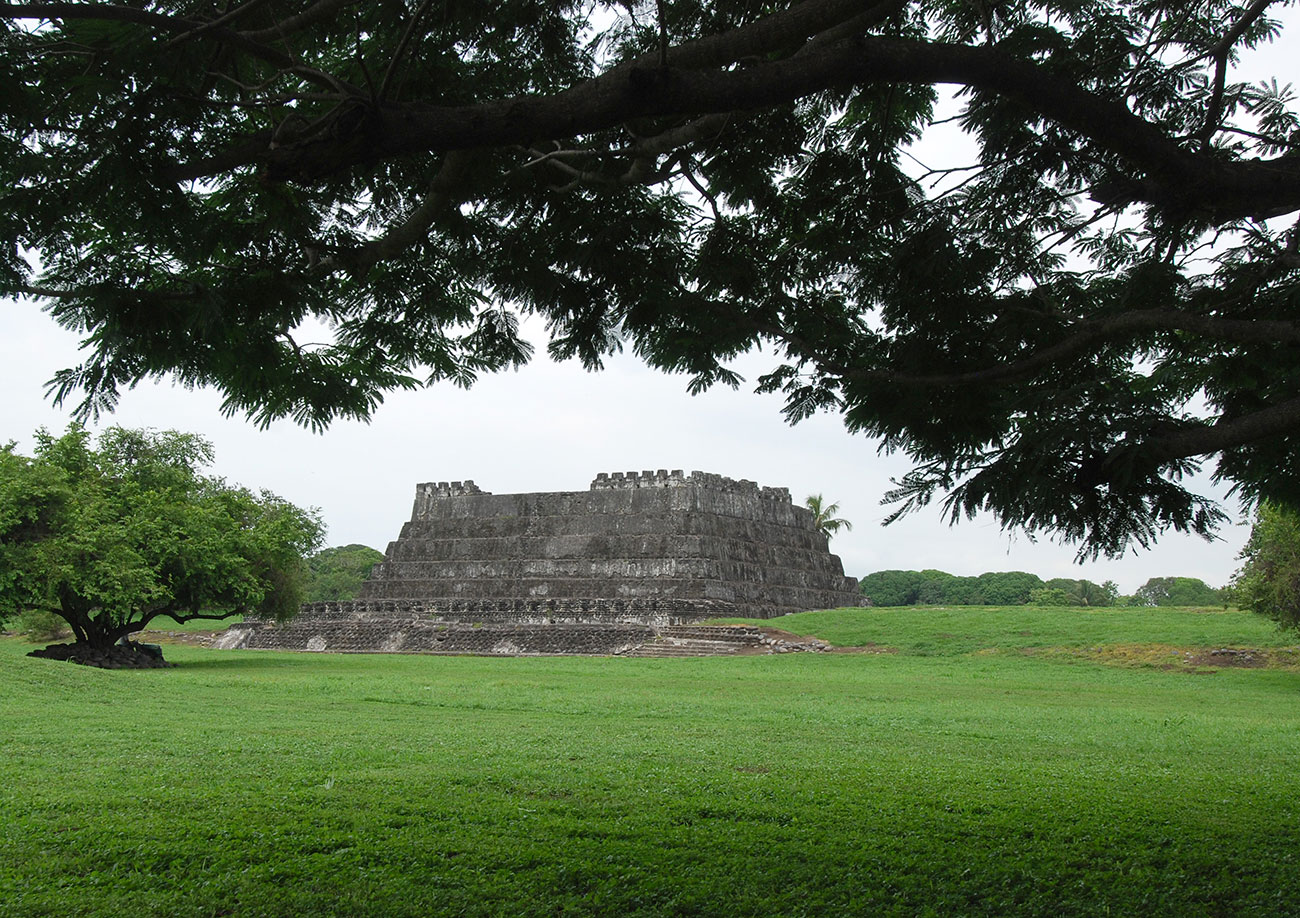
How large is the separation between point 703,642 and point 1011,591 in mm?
42672

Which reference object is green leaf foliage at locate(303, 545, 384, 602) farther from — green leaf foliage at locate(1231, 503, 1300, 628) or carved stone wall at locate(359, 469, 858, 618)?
green leaf foliage at locate(1231, 503, 1300, 628)

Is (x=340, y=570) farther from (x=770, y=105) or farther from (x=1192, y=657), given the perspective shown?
(x=770, y=105)

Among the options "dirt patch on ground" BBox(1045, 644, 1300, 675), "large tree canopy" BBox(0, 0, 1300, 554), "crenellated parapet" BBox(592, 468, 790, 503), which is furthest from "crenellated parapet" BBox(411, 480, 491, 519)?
"large tree canopy" BBox(0, 0, 1300, 554)

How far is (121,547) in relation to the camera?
20.3 m

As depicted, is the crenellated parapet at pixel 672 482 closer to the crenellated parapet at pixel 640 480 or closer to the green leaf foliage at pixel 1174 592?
the crenellated parapet at pixel 640 480

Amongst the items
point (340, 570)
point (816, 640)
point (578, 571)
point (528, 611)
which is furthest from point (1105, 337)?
point (340, 570)

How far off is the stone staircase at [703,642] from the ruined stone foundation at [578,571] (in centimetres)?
103

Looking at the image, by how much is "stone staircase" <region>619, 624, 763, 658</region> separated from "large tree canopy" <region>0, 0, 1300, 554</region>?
2271cm

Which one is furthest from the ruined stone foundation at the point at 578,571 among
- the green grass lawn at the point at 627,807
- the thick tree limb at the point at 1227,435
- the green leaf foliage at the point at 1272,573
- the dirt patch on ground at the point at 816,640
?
the thick tree limb at the point at 1227,435

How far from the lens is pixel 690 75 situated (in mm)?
3328

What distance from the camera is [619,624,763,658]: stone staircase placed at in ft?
93.8

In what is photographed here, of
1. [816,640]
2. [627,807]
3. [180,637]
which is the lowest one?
[627,807]

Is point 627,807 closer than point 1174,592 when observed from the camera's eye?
Yes

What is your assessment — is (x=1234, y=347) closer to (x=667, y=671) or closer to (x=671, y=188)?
(x=671, y=188)
